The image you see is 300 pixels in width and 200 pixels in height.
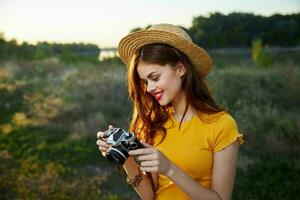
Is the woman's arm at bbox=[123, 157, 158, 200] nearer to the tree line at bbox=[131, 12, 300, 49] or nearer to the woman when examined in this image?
the woman

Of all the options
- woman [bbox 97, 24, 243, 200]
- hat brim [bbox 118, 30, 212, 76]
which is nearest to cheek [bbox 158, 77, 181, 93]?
woman [bbox 97, 24, 243, 200]

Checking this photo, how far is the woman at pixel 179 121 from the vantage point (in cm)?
198

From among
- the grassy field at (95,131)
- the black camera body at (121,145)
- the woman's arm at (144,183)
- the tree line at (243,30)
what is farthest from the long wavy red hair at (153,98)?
the tree line at (243,30)

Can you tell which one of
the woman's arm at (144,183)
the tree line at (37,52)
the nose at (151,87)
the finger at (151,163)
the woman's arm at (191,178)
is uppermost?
the nose at (151,87)

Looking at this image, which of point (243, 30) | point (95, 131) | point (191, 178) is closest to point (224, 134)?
point (191, 178)

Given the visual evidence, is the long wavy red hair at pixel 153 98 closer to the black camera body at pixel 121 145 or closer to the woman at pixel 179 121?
the woman at pixel 179 121

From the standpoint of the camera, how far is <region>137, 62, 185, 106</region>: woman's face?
6.78 ft

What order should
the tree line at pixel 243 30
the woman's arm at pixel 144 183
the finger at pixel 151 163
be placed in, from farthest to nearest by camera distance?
the tree line at pixel 243 30 < the woman's arm at pixel 144 183 < the finger at pixel 151 163

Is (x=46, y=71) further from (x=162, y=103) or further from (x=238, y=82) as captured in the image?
(x=162, y=103)

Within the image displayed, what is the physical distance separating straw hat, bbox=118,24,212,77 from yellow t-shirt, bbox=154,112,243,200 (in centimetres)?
27

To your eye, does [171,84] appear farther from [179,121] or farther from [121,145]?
[121,145]

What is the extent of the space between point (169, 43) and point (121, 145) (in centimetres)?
52

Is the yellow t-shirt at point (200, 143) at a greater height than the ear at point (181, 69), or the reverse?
the ear at point (181, 69)

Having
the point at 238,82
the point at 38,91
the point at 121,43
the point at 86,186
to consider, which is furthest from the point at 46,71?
the point at 121,43
